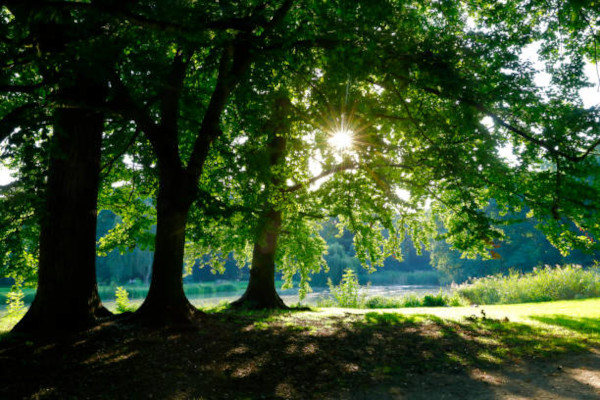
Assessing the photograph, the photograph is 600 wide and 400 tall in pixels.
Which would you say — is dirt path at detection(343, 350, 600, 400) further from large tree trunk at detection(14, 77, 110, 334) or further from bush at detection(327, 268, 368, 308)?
bush at detection(327, 268, 368, 308)

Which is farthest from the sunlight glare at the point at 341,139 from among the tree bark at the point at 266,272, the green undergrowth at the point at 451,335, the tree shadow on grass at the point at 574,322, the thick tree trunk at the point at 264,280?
the tree shadow on grass at the point at 574,322

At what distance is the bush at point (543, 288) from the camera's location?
1680 cm

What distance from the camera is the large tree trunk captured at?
21.4 ft

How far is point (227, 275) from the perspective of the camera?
6481 centimetres

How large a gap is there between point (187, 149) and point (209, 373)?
807 cm

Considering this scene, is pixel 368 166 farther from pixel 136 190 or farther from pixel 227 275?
pixel 227 275

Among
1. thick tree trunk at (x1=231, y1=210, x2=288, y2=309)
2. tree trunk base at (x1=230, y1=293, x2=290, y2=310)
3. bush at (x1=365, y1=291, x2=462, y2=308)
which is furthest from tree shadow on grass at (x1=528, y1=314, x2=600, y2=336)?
thick tree trunk at (x1=231, y1=210, x2=288, y2=309)

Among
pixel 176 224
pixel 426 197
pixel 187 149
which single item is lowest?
pixel 176 224

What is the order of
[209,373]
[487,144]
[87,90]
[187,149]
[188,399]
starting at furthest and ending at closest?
[187,149] → [487,144] → [87,90] → [209,373] → [188,399]

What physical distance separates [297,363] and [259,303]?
7.95 metres

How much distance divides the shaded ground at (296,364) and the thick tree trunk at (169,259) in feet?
1.88

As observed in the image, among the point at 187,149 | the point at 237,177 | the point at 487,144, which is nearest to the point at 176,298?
the point at 237,177

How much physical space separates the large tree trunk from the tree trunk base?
6.20 m

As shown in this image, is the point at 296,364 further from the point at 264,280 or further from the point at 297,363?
the point at 264,280
